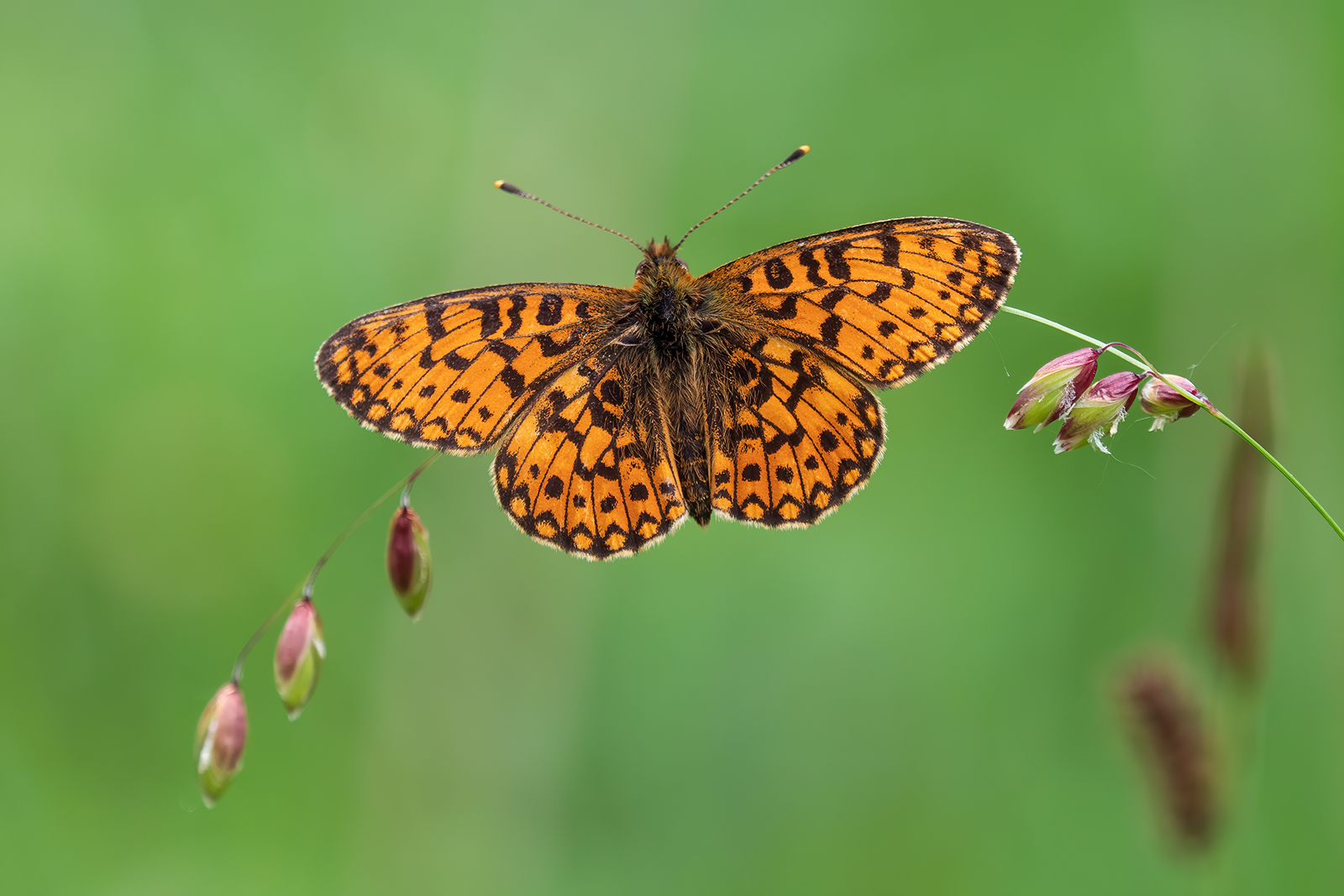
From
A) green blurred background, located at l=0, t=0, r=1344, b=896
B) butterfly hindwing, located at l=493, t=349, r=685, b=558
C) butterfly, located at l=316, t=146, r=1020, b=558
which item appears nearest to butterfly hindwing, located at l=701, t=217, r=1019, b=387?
butterfly, located at l=316, t=146, r=1020, b=558

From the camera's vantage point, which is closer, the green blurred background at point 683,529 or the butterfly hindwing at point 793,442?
the butterfly hindwing at point 793,442

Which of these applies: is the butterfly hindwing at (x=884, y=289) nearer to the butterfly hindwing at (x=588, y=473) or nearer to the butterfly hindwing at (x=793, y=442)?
the butterfly hindwing at (x=793, y=442)

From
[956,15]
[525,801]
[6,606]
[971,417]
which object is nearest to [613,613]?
[525,801]

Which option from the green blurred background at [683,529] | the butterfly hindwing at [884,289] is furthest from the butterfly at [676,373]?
the green blurred background at [683,529]

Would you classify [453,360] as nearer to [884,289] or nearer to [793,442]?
[793,442]

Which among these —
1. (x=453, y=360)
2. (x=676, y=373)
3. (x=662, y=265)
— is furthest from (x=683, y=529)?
(x=453, y=360)

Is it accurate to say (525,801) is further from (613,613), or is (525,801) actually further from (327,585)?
(327,585)
